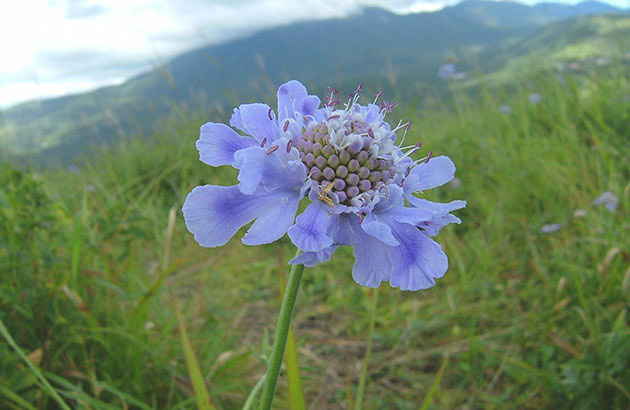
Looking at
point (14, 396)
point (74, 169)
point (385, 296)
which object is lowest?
point (385, 296)

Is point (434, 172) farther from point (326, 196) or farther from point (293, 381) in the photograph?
point (293, 381)

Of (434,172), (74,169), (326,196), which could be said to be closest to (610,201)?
(434,172)

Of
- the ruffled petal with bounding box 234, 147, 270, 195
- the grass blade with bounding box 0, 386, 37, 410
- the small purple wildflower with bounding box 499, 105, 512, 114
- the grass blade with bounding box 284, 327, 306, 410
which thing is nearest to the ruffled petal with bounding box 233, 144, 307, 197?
the ruffled petal with bounding box 234, 147, 270, 195

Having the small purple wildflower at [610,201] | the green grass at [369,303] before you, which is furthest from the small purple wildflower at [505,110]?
the small purple wildflower at [610,201]

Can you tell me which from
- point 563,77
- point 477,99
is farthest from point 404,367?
point 477,99

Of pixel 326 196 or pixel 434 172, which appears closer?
pixel 326 196

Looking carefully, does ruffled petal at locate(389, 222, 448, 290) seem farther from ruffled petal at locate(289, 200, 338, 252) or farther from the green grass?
the green grass

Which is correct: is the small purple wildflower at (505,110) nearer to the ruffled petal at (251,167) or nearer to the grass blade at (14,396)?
the ruffled petal at (251,167)
